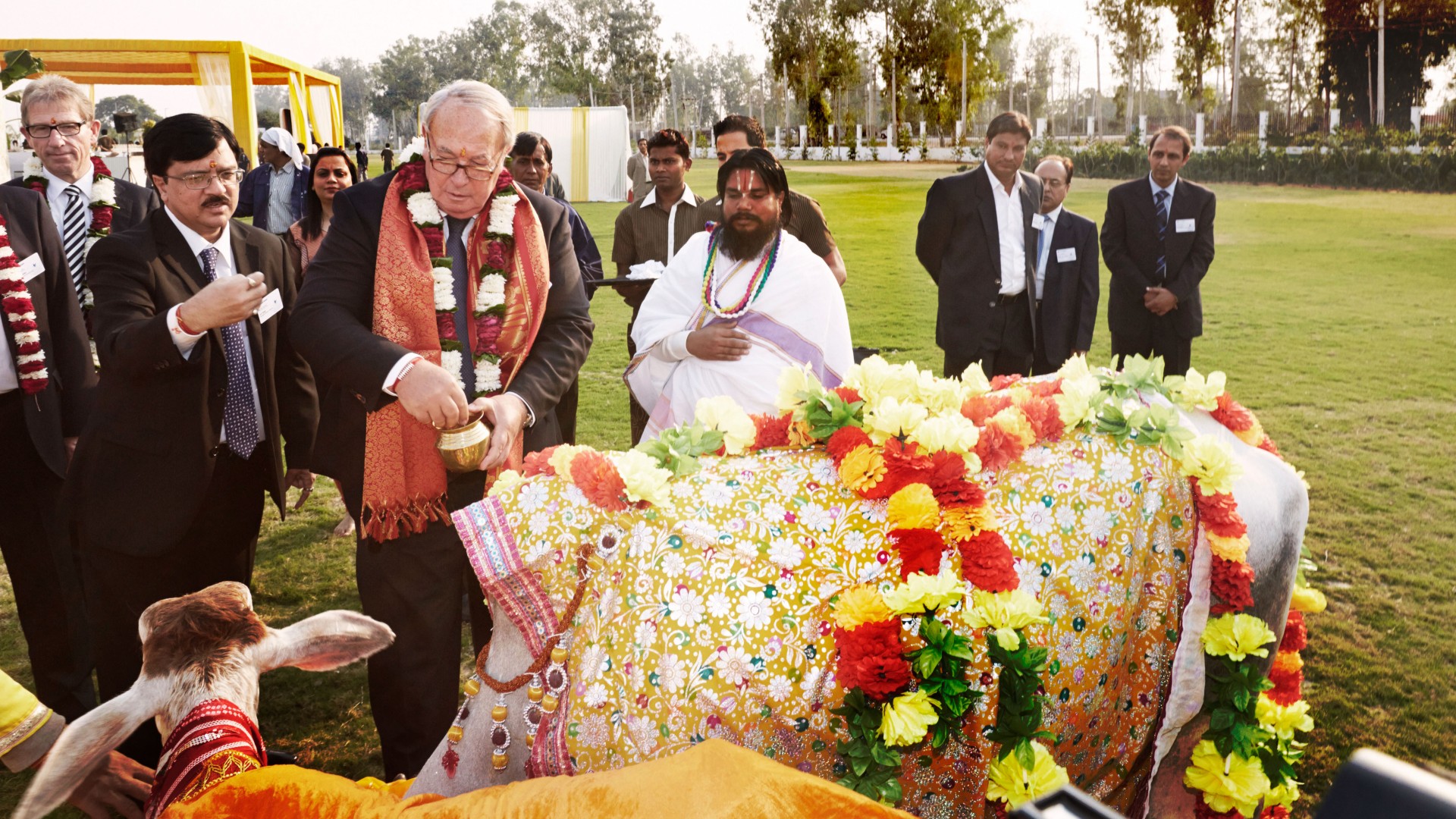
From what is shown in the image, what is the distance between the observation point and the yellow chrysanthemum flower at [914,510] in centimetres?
246

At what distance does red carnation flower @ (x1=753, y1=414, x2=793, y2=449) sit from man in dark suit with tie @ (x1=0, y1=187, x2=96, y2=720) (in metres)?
2.56

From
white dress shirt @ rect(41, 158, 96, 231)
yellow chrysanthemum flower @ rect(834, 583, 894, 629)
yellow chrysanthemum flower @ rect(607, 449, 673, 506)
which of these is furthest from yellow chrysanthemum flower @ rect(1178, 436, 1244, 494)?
white dress shirt @ rect(41, 158, 96, 231)

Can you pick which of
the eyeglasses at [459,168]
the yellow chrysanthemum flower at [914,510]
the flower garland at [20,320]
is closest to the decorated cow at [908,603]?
the yellow chrysanthemum flower at [914,510]

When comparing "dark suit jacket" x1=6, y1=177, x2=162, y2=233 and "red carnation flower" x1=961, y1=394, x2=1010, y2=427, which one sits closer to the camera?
"red carnation flower" x1=961, y1=394, x2=1010, y2=427

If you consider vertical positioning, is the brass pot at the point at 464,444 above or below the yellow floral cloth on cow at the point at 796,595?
above

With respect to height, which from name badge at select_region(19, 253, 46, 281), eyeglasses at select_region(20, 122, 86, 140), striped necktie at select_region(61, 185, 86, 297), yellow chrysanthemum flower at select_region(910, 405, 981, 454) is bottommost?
yellow chrysanthemum flower at select_region(910, 405, 981, 454)

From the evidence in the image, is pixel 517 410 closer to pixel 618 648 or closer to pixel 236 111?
pixel 618 648

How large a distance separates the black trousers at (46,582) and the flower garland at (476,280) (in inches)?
70.6

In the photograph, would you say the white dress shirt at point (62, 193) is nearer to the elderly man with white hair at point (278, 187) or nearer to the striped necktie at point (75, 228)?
the striped necktie at point (75, 228)

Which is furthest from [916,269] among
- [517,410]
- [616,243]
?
[517,410]

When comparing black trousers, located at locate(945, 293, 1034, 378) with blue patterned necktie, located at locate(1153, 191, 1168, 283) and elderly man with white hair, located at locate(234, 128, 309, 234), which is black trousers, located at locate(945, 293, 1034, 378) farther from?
elderly man with white hair, located at locate(234, 128, 309, 234)

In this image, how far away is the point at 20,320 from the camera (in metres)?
3.52

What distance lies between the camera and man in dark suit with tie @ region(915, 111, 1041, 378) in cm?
652

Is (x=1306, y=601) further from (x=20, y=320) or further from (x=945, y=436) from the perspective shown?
(x=20, y=320)
